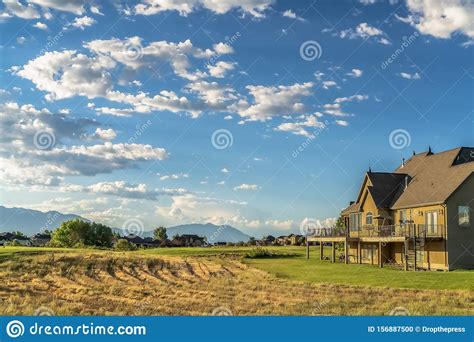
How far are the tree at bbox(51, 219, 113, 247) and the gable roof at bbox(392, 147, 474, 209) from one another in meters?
67.0

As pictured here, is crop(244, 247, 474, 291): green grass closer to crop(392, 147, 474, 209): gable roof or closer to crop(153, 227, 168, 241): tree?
crop(392, 147, 474, 209): gable roof

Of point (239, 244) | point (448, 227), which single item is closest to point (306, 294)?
point (448, 227)

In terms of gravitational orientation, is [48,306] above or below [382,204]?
below

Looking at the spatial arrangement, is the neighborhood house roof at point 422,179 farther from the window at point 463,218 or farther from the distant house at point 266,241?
the distant house at point 266,241

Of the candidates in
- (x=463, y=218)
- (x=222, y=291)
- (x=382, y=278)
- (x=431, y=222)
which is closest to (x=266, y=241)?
(x=431, y=222)

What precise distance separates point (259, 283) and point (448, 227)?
17.0 meters

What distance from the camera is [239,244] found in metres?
87.8

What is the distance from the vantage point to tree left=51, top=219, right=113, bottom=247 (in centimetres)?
9844

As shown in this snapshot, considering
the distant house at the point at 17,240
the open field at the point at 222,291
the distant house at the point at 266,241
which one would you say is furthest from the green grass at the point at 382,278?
the distant house at the point at 17,240

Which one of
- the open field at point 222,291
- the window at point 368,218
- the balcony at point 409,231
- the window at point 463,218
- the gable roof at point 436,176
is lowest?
the open field at point 222,291

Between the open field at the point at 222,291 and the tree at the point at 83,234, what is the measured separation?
56042 millimetres

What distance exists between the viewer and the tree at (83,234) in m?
98.4

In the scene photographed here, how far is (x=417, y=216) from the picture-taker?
141 feet

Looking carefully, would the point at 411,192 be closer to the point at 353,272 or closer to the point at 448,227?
the point at 448,227
